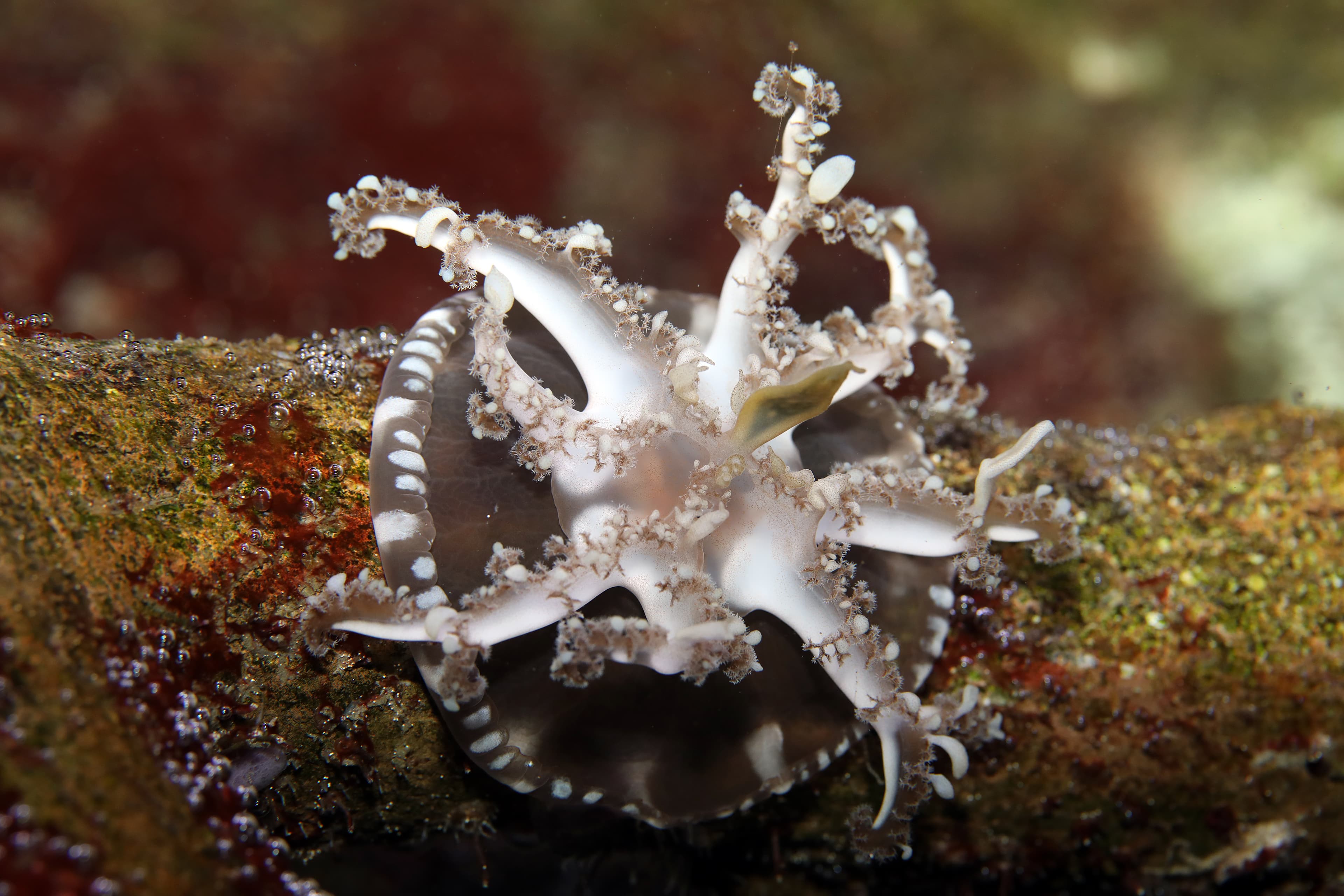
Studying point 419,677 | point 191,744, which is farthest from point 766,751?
point 191,744

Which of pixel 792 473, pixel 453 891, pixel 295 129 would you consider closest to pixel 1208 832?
pixel 792 473

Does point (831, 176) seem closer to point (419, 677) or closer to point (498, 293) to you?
point (498, 293)

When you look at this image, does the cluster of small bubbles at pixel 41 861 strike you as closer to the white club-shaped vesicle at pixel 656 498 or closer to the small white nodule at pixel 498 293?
the white club-shaped vesicle at pixel 656 498

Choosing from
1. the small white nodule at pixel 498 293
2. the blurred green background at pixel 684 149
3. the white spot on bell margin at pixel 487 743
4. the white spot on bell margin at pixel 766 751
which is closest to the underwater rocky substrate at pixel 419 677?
the white spot on bell margin at pixel 487 743

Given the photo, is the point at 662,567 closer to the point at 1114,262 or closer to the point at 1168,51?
the point at 1114,262

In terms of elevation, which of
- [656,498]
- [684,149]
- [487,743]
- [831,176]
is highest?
[684,149]

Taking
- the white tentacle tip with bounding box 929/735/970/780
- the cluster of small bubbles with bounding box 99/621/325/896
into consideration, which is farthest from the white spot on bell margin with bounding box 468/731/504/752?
the white tentacle tip with bounding box 929/735/970/780

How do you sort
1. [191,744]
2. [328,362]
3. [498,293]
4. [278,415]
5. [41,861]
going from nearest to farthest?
[41,861], [191,744], [498,293], [278,415], [328,362]
